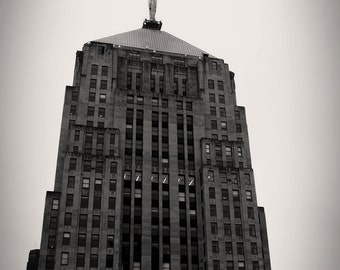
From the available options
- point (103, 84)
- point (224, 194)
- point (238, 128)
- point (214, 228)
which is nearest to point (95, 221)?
point (214, 228)

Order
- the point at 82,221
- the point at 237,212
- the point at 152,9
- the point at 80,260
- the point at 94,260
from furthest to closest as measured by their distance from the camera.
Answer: the point at 152,9, the point at 237,212, the point at 82,221, the point at 94,260, the point at 80,260

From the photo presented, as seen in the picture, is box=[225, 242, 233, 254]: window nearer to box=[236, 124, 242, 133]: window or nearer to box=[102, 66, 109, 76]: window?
box=[236, 124, 242, 133]: window

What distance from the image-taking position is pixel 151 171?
91875 mm

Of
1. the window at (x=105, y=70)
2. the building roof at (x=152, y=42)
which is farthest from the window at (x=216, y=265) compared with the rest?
the building roof at (x=152, y=42)

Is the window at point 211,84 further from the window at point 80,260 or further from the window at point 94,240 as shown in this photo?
the window at point 80,260

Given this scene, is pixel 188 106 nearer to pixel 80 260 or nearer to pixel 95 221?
pixel 95 221

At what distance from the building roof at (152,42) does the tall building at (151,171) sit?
187 centimetres

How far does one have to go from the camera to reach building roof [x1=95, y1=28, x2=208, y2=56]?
113938 millimetres

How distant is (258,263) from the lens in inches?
3332

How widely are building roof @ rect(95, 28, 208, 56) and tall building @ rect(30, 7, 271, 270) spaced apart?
1867 mm

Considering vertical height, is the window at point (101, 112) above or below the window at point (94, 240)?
above

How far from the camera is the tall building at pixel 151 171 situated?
3233 inches

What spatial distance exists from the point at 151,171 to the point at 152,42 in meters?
39.0

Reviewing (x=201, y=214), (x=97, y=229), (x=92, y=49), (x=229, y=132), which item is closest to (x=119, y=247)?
(x=97, y=229)
